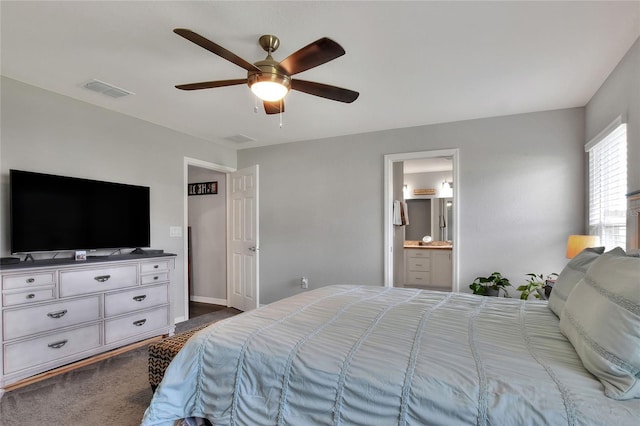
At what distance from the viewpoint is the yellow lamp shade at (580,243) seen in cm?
284

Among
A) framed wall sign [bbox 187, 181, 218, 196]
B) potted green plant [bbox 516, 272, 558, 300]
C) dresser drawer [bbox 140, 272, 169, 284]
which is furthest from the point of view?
framed wall sign [bbox 187, 181, 218, 196]

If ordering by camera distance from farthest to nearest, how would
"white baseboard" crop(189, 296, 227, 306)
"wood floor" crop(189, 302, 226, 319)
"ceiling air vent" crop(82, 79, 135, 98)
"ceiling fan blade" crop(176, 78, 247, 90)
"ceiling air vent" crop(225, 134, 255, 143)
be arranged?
1. "white baseboard" crop(189, 296, 227, 306)
2. "wood floor" crop(189, 302, 226, 319)
3. "ceiling air vent" crop(225, 134, 255, 143)
4. "ceiling air vent" crop(82, 79, 135, 98)
5. "ceiling fan blade" crop(176, 78, 247, 90)

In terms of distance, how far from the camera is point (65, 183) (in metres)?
2.99

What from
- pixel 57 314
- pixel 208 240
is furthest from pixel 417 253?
pixel 57 314

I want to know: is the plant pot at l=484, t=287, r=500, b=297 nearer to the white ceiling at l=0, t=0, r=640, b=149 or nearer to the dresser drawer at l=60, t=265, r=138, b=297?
the white ceiling at l=0, t=0, r=640, b=149

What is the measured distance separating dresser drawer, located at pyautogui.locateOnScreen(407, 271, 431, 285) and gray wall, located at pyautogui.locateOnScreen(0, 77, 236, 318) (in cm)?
410

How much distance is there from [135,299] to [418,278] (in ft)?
15.8

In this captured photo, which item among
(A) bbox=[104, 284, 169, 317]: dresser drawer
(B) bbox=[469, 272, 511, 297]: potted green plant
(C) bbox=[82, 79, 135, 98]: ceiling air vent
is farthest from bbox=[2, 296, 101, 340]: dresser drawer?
(B) bbox=[469, 272, 511, 297]: potted green plant

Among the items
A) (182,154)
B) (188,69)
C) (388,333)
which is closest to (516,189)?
(388,333)

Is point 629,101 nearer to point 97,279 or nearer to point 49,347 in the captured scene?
→ point 97,279

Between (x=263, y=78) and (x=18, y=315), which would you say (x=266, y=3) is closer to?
(x=263, y=78)

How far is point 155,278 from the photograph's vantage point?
346 cm

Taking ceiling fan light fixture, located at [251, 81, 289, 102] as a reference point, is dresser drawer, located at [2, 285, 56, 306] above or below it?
below

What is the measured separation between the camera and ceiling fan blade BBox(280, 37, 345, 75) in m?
1.68
